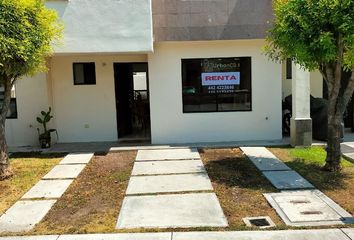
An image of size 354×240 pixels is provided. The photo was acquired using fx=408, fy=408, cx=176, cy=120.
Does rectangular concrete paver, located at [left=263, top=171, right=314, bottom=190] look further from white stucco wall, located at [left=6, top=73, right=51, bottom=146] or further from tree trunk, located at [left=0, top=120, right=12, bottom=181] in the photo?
white stucco wall, located at [left=6, top=73, right=51, bottom=146]

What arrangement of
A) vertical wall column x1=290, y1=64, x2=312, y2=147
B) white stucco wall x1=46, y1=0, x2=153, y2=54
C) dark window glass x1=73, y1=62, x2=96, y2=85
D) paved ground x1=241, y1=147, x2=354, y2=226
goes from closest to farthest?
1. paved ground x1=241, y1=147, x2=354, y2=226
2. white stucco wall x1=46, y1=0, x2=153, y2=54
3. vertical wall column x1=290, y1=64, x2=312, y2=147
4. dark window glass x1=73, y1=62, x2=96, y2=85

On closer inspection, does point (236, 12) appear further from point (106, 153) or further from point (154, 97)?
point (106, 153)

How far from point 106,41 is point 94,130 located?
3.49 metres

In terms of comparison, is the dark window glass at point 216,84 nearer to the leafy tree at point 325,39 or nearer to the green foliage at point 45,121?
the leafy tree at point 325,39

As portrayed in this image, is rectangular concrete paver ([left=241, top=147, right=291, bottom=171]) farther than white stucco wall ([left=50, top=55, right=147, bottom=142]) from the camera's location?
No

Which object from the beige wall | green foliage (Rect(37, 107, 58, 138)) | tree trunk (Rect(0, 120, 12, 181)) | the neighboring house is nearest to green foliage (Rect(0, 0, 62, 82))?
tree trunk (Rect(0, 120, 12, 181))

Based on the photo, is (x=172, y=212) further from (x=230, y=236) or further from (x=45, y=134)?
(x=45, y=134)

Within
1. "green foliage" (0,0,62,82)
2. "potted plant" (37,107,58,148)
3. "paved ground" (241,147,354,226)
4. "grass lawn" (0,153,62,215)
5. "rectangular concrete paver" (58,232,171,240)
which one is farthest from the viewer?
"potted plant" (37,107,58,148)

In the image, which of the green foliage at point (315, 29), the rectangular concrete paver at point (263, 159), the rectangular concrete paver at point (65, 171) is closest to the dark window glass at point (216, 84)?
the rectangular concrete paver at point (263, 159)

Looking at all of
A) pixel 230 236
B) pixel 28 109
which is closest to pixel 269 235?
pixel 230 236

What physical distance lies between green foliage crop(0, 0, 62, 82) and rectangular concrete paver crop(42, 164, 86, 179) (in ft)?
7.46

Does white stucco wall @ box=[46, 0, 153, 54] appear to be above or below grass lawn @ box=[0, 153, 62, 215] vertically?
above

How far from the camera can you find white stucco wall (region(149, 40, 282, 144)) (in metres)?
12.1

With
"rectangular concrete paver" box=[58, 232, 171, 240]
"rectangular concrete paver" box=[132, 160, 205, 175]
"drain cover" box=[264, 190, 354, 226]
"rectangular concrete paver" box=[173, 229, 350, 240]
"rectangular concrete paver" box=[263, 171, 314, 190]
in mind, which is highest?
"rectangular concrete paver" box=[132, 160, 205, 175]
